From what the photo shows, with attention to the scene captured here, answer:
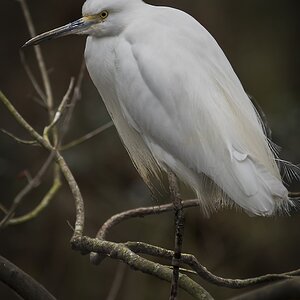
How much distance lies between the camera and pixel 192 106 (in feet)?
5.95

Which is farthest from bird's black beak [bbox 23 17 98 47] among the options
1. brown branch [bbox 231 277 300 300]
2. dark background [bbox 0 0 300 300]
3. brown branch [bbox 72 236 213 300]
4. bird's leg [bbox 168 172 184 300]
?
dark background [bbox 0 0 300 300]

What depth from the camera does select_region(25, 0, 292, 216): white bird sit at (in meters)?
1.78

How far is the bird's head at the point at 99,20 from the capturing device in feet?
6.19

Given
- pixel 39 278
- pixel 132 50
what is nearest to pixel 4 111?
pixel 39 278

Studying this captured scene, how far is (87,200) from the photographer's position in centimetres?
393

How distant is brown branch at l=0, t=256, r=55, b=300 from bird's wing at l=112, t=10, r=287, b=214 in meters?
0.52

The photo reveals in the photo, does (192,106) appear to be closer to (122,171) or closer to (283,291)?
(283,291)

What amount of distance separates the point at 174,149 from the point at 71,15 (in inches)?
96.6

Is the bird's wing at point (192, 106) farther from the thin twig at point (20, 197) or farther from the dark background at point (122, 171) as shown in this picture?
the dark background at point (122, 171)

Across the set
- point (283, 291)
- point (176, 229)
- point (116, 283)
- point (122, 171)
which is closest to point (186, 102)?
point (176, 229)

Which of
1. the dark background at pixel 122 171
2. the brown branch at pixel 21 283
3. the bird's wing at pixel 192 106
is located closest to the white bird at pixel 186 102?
the bird's wing at pixel 192 106

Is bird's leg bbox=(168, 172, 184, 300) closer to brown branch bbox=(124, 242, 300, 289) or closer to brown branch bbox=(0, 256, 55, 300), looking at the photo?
brown branch bbox=(124, 242, 300, 289)

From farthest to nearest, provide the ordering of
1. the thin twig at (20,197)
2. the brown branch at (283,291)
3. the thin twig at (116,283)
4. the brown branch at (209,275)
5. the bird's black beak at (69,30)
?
the thin twig at (116,283) → the bird's black beak at (69,30) → the brown branch at (209,275) → the thin twig at (20,197) → the brown branch at (283,291)

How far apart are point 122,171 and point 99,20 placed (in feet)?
7.07
